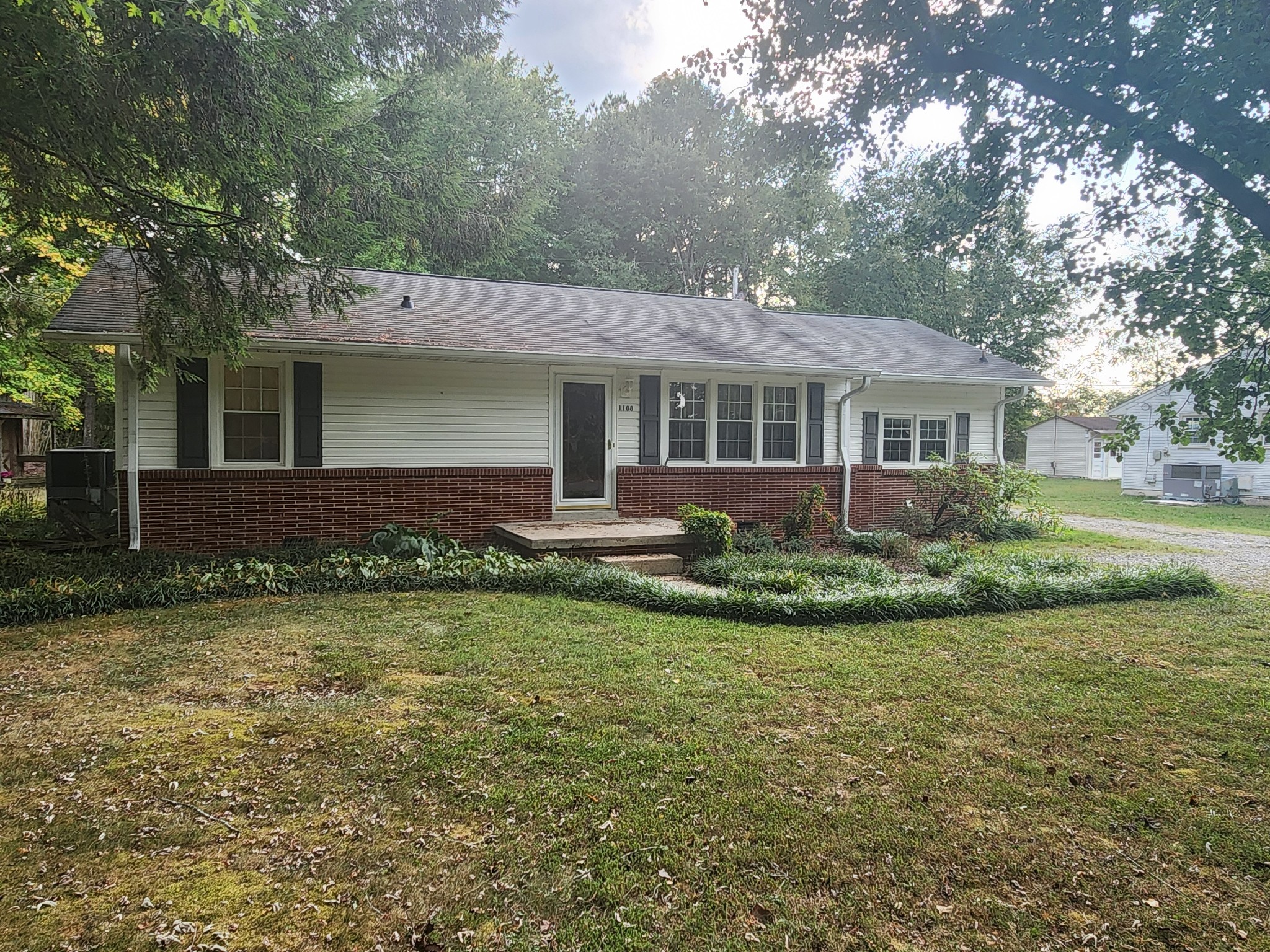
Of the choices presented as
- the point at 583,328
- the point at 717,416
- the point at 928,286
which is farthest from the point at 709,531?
the point at 928,286

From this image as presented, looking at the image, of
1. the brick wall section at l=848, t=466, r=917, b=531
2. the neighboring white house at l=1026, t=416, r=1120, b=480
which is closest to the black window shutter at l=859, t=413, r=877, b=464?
the brick wall section at l=848, t=466, r=917, b=531

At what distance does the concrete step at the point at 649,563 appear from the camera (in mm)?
8141

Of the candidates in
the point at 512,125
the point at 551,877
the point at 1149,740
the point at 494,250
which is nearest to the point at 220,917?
the point at 551,877

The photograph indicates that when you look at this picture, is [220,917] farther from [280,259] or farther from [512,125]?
[512,125]

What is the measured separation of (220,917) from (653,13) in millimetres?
8719

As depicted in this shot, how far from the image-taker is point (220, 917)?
2.31 m

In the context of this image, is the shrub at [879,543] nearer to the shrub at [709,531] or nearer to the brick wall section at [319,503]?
the shrub at [709,531]

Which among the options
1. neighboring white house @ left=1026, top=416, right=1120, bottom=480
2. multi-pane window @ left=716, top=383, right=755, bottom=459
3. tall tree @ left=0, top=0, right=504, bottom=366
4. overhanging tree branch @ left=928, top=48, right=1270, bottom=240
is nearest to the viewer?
overhanging tree branch @ left=928, top=48, right=1270, bottom=240

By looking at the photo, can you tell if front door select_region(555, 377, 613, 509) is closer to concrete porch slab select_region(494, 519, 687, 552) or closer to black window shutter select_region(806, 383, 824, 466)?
concrete porch slab select_region(494, 519, 687, 552)

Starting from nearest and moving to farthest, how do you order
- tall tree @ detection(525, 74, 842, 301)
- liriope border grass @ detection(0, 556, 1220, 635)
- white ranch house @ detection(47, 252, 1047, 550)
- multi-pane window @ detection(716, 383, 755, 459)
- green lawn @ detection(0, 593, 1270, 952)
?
green lawn @ detection(0, 593, 1270, 952) → liriope border grass @ detection(0, 556, 1220, 635) → white ranch house @ detection(47, 252, 1047, 550) → multi-pane window @ detection(716, 383, 755, 459) → tall tree @ detection(525, 74, 842, 301)

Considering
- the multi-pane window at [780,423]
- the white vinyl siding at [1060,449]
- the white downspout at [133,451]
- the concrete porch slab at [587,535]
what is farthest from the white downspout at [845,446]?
the white vinyl siding at [1060,449]

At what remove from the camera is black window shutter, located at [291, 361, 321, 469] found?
852cm

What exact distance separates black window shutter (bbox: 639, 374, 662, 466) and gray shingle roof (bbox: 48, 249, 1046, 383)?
483 mm

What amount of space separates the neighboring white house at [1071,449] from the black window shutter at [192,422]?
33.5m
